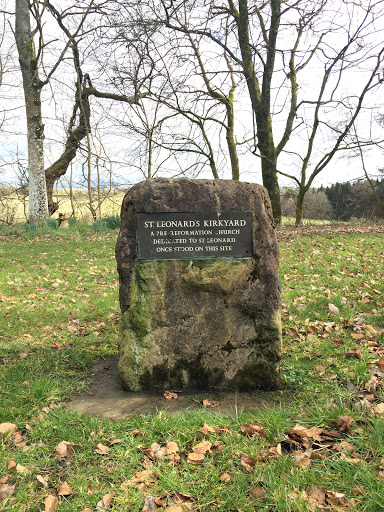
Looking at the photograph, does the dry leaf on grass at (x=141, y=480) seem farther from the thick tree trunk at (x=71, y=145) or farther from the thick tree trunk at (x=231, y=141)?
the thick tree trunk at (x=71, y=145)

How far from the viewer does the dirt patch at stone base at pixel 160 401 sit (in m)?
3.20

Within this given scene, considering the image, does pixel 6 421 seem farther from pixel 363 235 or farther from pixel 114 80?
pixel 114 80

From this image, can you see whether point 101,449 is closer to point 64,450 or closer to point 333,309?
point 64,450

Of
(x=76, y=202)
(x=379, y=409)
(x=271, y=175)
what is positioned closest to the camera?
(x=379, y=409)

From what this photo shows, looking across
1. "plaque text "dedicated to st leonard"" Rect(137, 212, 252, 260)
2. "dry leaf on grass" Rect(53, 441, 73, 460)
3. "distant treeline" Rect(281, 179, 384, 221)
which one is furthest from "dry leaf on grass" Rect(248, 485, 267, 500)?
"distant treeline" Rect(281, 179, 384, 221)

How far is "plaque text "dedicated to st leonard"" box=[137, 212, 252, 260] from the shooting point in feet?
11.3

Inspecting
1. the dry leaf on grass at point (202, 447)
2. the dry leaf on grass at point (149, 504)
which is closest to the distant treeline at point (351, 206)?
the dry leaf on grass at point (202, 447)

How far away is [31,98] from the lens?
528 inches

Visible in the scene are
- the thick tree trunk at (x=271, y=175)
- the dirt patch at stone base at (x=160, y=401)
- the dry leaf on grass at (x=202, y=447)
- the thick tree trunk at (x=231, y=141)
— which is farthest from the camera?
the thick tree trunk at (x=271, y=175)

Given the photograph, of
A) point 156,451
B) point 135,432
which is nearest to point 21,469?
point 135,432

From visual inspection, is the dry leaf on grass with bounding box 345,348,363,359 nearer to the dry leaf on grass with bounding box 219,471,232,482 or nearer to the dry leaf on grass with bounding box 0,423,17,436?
the dry leaf on grass with bounding box 219,471,232,482

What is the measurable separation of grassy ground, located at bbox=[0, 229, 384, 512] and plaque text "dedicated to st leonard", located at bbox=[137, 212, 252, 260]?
1355 mm

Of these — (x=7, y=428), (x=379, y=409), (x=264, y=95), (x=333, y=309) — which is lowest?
(x=7, y=428)

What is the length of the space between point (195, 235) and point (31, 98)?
1267cm
